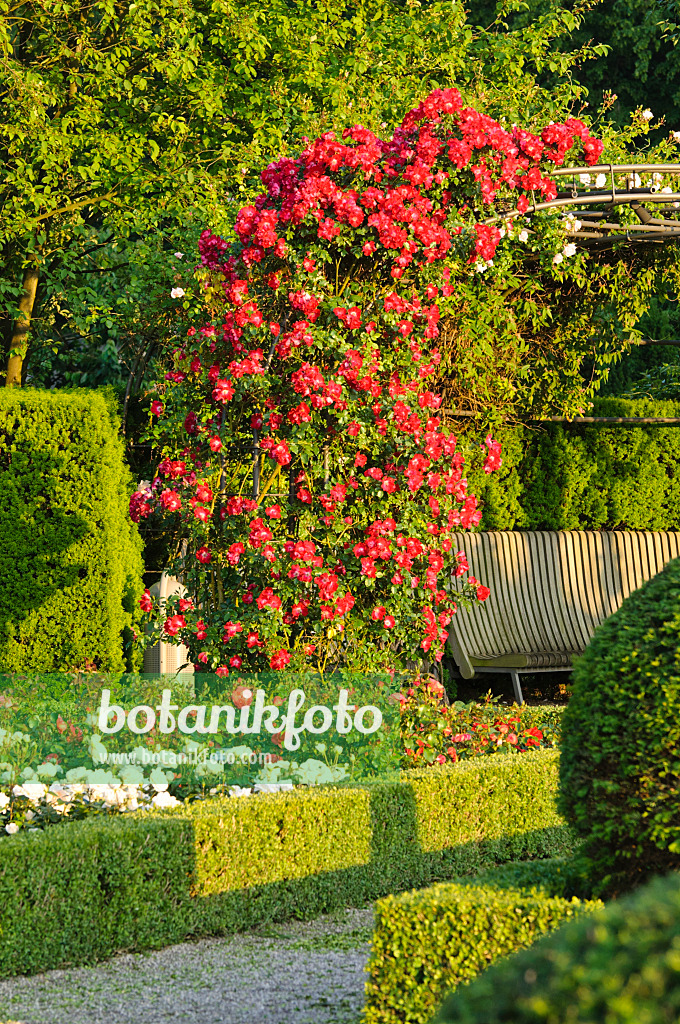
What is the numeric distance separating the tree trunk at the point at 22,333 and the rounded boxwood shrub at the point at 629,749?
806 cm

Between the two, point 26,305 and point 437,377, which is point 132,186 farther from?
point 437,377

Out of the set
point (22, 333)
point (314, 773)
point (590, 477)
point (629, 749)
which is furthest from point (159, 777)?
point (590, 477)

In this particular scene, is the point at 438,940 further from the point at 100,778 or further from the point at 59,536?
the point at 59,536

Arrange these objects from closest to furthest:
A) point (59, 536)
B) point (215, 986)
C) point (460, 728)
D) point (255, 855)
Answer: point (215, 986) → point (255, 855) → point (460, 728) → point (59, 536)

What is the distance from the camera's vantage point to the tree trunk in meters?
10.3

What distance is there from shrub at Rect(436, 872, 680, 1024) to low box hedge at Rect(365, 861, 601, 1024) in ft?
5.03

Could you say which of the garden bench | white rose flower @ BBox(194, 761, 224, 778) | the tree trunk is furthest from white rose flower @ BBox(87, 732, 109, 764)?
the tree trunk

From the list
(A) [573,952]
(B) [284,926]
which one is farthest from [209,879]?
(A) [573,952]

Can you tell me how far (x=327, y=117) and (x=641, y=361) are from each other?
7571 millimetres

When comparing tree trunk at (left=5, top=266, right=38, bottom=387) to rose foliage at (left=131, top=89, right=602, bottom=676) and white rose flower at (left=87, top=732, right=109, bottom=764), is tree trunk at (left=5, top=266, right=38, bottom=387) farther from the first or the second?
white rose flower at (left=87, top=732, right=109, bottom=764)

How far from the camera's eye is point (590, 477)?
440 inches

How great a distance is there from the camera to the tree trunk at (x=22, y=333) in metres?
10.3

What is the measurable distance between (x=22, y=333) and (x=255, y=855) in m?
7.09

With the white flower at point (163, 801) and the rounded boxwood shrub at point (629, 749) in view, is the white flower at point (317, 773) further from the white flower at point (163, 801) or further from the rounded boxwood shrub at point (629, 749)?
the rounded boxwood shrub at point (629, 749)
